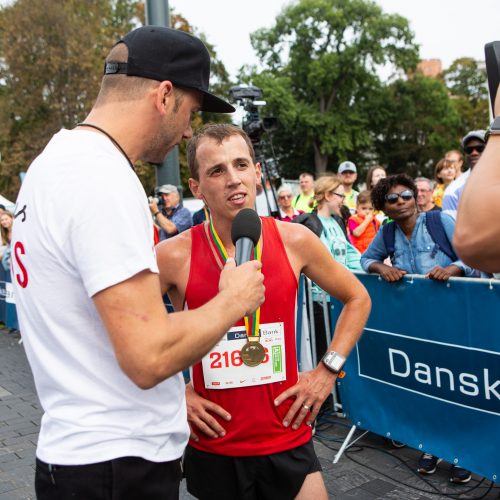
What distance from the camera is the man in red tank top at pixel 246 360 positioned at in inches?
84.5

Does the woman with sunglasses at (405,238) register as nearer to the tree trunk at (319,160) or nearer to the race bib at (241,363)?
the race bib at (241,363)

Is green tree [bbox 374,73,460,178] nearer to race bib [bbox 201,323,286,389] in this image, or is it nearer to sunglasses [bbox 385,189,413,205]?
sunglasses [bbox 385,189,413,205]

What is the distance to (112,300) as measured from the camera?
4.49 feet

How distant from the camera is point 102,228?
137 cm

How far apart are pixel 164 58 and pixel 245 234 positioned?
598mm

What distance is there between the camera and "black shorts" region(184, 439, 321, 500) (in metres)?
2.13

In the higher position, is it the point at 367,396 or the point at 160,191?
the point at 160,191

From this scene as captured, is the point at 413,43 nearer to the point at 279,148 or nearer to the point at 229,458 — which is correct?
the point at 279,148

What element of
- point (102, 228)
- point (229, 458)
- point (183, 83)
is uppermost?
point (183, 83)

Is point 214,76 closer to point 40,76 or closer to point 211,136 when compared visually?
point 40,76

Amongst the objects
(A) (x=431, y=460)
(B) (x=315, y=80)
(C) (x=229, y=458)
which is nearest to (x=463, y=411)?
(A) (x=431, y=460)

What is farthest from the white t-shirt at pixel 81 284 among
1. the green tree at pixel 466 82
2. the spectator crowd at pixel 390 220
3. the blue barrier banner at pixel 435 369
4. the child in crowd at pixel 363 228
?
the green tree at pixel 466 82

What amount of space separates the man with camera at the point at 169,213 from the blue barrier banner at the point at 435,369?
374cm

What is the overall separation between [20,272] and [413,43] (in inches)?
1907
